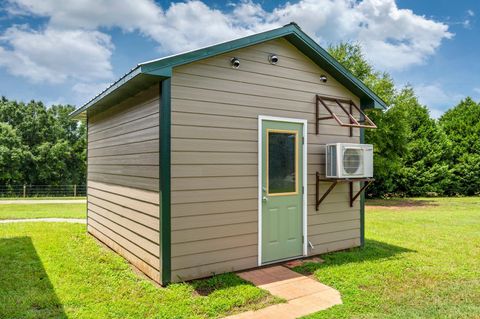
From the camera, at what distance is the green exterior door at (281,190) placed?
4.63 meters

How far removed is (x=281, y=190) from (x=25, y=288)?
3.39 m

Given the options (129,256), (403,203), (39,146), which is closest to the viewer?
(129,256)

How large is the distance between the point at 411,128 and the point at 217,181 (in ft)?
56.2

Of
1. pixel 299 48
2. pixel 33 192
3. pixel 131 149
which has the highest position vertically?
pixel 299 48

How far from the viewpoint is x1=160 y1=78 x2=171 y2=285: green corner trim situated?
3793 millimetres

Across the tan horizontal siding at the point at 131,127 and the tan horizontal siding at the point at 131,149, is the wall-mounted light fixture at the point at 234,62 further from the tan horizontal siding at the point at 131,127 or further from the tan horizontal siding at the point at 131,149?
the tan horizontal siding at the point at 131,149

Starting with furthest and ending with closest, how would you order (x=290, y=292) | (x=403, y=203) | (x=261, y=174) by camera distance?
(x=403, y=203), (x=261, y=174), (x=290, y=292)

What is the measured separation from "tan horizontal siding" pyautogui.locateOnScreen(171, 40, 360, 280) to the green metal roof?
5.9 inches

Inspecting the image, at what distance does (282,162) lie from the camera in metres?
4.82

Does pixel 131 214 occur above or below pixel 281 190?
below

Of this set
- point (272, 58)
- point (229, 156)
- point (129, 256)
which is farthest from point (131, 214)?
point (272, 58)

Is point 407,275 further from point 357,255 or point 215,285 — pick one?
point 215,285

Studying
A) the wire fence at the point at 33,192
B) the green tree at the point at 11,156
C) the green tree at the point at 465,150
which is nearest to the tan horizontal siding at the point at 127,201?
the wire fence at the point at 33,192

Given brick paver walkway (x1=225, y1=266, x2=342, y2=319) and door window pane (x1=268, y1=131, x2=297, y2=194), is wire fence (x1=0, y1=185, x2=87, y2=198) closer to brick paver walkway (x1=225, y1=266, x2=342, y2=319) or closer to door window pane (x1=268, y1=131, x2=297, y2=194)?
door window pane (x1=268, y1=131, x2=297, y2=194)
